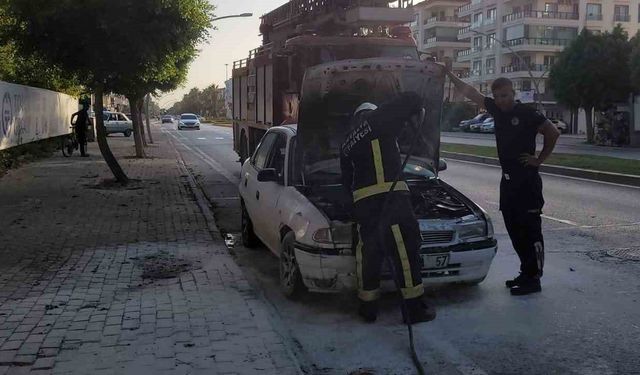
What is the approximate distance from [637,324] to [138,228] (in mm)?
6311

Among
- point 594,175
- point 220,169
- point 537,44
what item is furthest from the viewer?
point 537,44

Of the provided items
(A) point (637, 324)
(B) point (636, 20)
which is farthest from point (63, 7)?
(B) point (636, 20)

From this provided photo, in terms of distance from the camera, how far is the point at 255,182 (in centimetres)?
727

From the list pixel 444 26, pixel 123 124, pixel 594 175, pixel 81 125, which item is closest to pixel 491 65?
pixel 444 26

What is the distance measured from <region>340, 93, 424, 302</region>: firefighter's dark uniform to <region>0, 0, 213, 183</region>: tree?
303 inches

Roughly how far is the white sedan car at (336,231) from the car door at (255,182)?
404 mm

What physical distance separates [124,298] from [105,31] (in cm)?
736

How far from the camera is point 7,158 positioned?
54.6 ft

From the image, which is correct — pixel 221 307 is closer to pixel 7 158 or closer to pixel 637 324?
pixel 637 324

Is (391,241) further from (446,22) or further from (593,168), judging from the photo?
(446,22)

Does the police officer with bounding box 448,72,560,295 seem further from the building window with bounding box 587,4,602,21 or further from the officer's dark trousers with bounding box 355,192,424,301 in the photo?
the building window with bounding box 587,4,602,21

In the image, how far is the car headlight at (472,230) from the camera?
5.44 m

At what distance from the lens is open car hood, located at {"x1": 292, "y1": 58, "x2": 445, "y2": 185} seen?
6.41 meters

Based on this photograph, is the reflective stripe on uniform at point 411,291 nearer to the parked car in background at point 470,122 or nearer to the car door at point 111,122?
the car door at point 111,122
